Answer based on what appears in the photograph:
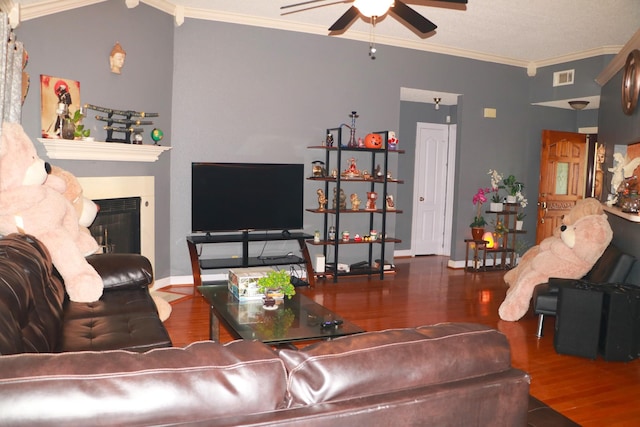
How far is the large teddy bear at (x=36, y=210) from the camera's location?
10.3 ft

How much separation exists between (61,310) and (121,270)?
2.48ft

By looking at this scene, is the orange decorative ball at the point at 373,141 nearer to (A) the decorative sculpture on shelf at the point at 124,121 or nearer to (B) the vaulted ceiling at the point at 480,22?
(B) the vaulted ceiling at the point at 480,22

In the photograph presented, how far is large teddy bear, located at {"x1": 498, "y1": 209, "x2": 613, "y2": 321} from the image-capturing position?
14.7 ft

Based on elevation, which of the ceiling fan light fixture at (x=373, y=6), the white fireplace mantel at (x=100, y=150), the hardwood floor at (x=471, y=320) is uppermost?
the ceiling fan light fixture at (x=373, y=6)

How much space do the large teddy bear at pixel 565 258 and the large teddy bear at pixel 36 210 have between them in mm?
3668

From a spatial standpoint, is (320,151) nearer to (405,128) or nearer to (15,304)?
(405,128)

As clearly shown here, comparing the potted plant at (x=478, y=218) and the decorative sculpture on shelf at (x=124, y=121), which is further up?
the decorative sculpture on shelf at (x=124, y=121)

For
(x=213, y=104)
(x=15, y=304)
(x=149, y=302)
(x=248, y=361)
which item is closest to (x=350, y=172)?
(x=213, y=104)

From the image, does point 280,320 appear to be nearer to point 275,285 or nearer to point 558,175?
point 275,285

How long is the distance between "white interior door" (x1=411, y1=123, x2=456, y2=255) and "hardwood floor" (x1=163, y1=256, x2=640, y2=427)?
0.66 m

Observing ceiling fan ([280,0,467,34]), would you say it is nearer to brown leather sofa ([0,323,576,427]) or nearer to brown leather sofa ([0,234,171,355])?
brown leather sofa ([0,234,171,355])

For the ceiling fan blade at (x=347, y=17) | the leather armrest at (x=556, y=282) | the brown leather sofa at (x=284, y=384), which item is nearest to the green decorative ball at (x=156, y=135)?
the ceiling fan blade at (x=347, y=17)

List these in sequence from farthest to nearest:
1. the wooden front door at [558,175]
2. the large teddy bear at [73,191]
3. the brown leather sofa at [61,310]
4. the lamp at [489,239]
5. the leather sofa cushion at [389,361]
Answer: the wooden front door at [558,175] < the lamp at [489,239] < the large teddy bear at [73,191] < the brown leather sofa at [61,310] < the leather sofa cushion at [389,361]

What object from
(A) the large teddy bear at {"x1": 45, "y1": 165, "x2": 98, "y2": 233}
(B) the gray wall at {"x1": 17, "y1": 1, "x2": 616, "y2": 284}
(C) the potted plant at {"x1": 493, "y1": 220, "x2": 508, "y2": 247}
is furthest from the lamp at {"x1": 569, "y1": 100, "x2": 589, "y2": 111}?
(A) the large teddy bear at {"x1": 45, "y1": 165, "x2": 98, "y2": 233}
